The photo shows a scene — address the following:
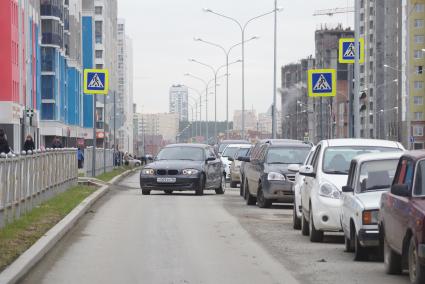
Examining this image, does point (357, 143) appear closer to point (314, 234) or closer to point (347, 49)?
point (314, 234)

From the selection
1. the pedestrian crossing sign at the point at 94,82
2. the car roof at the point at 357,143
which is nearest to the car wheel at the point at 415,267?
the car roof at the point at 357,143

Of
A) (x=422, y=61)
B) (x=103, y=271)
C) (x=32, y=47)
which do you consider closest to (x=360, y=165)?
(x=103, y=271)

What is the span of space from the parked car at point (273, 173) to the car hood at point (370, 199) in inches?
447

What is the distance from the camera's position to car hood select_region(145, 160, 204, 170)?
32844 mm

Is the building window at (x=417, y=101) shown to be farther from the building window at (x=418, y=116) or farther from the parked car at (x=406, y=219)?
the parked car at (x=406, y=219)

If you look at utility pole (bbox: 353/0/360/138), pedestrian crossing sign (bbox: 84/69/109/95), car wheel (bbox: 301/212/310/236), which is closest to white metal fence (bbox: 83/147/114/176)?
pedestrian crossing sign (bbox: 84/69/109/95)

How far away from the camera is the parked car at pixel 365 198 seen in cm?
1376

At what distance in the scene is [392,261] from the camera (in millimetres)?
12523

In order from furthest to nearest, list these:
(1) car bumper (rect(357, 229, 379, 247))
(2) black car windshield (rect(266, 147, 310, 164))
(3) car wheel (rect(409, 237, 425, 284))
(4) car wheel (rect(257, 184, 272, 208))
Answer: (2) black car windshield (rect(266, 147, 310, 164)), (4) car wheel (rect(257, 184, 272, 208)), (1) car bumper (rect(357, 229, 379, 247)), (3) car wheel (rect(409, 237, 425, 284))

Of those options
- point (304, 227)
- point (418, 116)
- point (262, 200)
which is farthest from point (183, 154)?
point (418, 116)

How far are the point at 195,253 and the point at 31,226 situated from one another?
161 inches

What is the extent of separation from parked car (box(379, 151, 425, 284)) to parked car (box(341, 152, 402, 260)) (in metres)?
0.72

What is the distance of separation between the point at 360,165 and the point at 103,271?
3973mm

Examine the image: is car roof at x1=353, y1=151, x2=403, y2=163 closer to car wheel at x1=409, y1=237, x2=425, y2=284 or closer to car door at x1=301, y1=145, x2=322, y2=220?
car door at x1=301, y1=145, x2=322, y2=220
